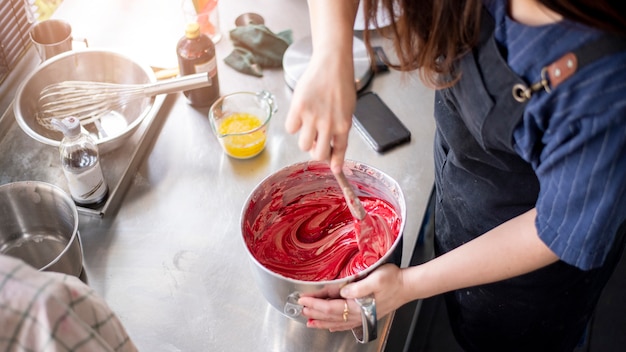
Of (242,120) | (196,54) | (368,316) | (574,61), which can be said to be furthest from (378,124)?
(574,61)

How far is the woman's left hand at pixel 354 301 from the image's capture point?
3.10 ft

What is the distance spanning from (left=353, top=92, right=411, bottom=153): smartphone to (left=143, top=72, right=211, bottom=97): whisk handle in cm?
30

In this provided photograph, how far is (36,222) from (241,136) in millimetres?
387

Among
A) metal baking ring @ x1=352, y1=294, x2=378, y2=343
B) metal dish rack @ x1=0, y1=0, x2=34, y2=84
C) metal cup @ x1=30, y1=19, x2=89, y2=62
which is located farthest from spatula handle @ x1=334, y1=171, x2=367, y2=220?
metal dish rack @ x1=0, y1=0, x2=34, y2=84

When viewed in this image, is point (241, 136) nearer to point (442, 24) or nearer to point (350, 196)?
point (350, 196)

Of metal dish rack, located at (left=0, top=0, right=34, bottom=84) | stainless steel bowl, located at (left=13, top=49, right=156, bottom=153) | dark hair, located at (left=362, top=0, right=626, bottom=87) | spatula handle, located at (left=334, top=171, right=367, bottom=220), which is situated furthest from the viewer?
metal dish rack, located at (left=0, top=0, right=34, bottom=84)

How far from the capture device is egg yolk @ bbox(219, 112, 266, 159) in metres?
1.28

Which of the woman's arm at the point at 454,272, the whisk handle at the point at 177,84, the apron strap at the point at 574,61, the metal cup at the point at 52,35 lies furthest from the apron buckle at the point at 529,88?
the metal cup at the point at 52,35

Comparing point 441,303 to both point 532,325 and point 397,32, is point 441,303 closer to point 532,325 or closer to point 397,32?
point 532,325

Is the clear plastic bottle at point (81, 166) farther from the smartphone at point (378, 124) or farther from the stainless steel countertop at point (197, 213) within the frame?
the smartphone at point (378, 124)

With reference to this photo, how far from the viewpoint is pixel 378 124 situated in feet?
4.40

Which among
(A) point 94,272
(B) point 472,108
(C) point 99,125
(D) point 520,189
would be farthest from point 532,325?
(C) point 99,125

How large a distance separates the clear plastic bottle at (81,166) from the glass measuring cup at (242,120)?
0.23 meters

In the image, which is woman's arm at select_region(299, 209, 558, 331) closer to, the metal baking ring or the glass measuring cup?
the metal baking ring
